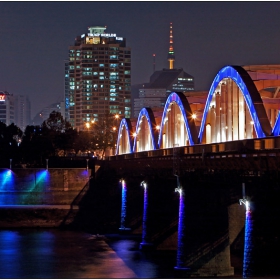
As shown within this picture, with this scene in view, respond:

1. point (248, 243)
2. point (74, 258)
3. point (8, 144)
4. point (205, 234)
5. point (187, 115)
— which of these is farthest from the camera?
point (8, 144)

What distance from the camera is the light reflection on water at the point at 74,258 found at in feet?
172

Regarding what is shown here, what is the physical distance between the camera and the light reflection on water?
52312mm

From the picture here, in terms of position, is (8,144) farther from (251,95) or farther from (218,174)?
(218,174)

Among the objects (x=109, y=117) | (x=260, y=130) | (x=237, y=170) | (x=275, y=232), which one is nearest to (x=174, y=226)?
(x=275, y=232)

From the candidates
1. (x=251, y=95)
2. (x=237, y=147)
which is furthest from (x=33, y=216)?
(x=237, y=147)

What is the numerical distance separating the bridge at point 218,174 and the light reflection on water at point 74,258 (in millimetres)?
3031

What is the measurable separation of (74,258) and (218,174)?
1985 cm

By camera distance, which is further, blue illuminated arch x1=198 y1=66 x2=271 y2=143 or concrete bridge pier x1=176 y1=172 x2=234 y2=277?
concrete bridge pier x1=176 y1=172 x2=234 y2=277

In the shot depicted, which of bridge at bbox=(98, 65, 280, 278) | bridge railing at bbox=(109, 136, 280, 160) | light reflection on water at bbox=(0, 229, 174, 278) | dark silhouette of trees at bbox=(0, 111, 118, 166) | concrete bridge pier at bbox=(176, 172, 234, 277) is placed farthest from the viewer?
dark silhouette of trees at bbox=(0, 111, 118, 166)

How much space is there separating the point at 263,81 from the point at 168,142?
3433cm

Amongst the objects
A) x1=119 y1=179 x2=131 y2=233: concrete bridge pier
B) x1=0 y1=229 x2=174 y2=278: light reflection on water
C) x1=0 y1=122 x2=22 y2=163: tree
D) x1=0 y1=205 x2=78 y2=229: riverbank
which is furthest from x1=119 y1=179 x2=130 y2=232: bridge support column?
x1=0 y1=122 x2=22 y2=163: tree

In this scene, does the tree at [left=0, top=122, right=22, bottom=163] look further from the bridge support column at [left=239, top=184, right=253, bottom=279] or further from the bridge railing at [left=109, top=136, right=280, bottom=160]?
the bridge support column at [left=239, top=184, right=253, bottom=279]

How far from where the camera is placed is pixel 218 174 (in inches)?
1737

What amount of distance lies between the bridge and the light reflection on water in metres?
3.03
